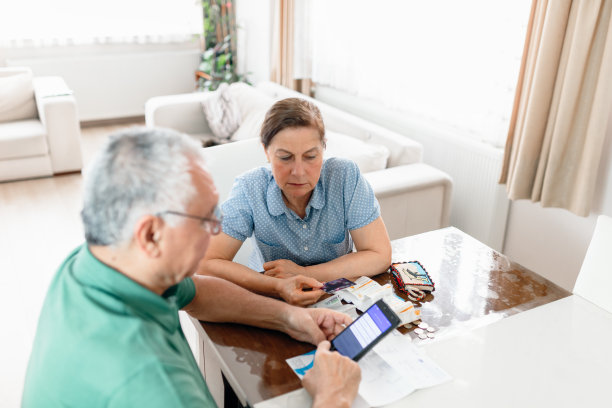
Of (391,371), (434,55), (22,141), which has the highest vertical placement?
(434,55)

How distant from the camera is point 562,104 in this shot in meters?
2.25

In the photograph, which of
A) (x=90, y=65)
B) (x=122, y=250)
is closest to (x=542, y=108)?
(x=122, y=250)

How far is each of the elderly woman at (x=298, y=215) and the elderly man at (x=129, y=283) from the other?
1.94 feet

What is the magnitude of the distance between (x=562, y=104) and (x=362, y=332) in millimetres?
1579

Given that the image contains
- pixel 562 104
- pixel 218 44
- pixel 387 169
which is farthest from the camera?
pixel 218 44

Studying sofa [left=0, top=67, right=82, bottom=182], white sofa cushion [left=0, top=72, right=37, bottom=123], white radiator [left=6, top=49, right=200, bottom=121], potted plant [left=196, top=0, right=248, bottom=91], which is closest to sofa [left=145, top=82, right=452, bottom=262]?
sofa [left=0, top=67, right=82, bottom=182]

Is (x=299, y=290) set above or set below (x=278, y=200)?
below

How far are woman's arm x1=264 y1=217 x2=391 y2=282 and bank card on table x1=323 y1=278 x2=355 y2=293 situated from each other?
40 mm

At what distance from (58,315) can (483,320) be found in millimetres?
1005

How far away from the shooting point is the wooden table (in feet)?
3.88

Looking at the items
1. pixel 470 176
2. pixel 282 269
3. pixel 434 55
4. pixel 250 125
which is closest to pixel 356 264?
pixel 282 269

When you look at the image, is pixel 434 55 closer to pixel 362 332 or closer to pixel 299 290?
pixel 299 290

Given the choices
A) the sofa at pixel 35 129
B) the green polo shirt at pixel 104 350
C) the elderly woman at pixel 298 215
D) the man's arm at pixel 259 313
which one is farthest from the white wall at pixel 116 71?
the green polo shirt at pixel 104 350

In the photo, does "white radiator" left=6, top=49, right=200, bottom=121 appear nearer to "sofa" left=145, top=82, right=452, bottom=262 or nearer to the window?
the window
